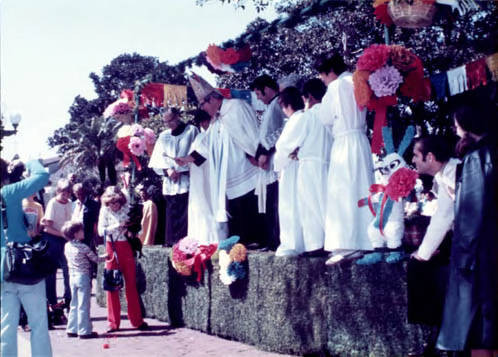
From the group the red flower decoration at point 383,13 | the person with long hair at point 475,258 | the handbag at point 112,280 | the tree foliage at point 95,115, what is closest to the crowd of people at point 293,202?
the person with long hair at point 475,258

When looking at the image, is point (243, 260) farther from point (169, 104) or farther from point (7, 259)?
point (169, 104)

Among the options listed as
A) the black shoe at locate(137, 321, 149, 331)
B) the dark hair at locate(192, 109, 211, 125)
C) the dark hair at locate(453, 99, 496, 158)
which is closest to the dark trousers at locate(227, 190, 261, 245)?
the dark hair at locate(192, 109, 211, 125)

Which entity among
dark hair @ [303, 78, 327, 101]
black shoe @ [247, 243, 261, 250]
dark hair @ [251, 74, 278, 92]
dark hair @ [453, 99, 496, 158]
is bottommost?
black shoe @ [247, 243, 261, 250]

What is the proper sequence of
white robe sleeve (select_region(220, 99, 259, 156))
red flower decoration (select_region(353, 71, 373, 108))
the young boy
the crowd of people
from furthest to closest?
white robe sleeve (select_region(220, 99, 259, 156)), the young boy, red flower decoration (select_region(353, 71, 373, 108)), the crowd of people

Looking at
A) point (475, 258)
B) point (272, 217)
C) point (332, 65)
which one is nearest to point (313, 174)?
point (332, 65)

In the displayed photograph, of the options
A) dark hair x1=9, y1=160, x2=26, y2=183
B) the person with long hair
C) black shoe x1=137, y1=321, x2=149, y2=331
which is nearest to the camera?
the person with long hair

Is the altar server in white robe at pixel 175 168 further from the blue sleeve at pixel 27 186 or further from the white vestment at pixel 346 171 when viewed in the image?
the blue sleeve at pixel 27 186

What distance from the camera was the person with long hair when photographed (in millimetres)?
5121

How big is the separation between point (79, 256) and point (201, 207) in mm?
1827

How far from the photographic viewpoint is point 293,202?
771 cm

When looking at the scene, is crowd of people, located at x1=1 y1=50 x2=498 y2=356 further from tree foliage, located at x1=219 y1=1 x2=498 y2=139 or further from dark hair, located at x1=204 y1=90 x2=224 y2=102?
tree foliage, located at x1=219 y1=1 x2=498 y2=139

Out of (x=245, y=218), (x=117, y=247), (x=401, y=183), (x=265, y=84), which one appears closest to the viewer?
(x=401, y=183)

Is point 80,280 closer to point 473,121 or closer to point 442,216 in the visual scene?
point 442,216

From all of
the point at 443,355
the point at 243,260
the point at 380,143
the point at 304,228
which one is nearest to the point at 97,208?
the point at 243,260
